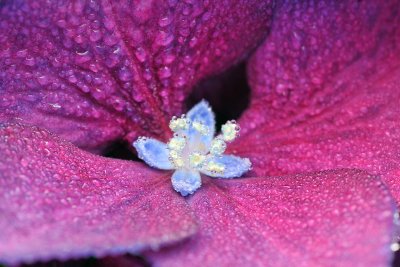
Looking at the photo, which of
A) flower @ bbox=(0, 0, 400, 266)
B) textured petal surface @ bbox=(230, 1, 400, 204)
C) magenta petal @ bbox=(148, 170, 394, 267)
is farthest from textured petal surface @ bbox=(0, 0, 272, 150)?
magenta petal @ bbox=(148, 170, 394, 267)

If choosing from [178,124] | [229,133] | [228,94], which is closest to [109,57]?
[178,124]

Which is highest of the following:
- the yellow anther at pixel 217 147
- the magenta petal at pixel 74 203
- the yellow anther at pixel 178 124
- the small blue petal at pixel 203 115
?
the small blue petal at pixel 203 115

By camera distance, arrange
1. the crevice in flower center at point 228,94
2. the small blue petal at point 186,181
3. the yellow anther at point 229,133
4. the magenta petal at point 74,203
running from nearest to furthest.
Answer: the magenta petal at point 74,203, the small blue petal at point 186,181, the yellow anther at point 229,133, the crevice in flower center at point 228,94

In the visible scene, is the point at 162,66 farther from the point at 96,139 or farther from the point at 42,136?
the point at 42,136

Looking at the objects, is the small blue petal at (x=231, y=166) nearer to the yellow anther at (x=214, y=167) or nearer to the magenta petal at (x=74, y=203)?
the yellow anther at (x=214, y=167)

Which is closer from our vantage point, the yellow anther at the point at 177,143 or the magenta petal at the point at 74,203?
the magenta petal at the point at 74,203

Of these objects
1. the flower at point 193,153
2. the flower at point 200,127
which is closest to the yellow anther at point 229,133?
the flower at point 193,153

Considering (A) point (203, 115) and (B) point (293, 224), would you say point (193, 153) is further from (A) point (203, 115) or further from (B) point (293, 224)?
(B) point (293, 224)
